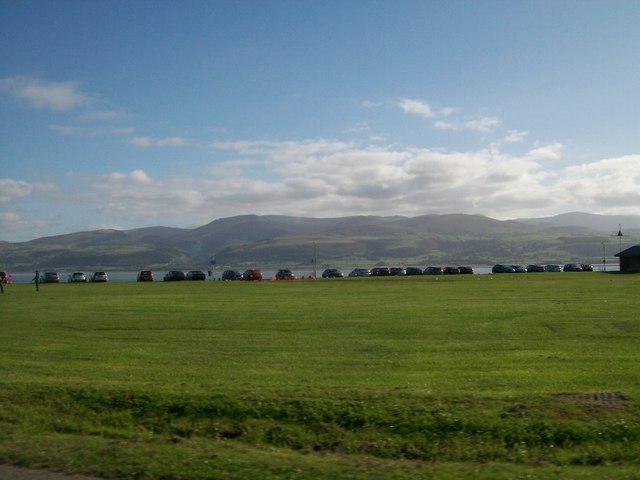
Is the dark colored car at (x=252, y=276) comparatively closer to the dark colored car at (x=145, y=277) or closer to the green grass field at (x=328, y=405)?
the dark colored car at (x=145, y=277)

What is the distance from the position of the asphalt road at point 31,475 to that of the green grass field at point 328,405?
206 mm

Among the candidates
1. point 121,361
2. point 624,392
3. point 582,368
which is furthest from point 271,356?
point 624,392

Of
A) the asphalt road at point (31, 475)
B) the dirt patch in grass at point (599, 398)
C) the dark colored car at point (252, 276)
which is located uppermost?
the dark colored car at point (252, 276)

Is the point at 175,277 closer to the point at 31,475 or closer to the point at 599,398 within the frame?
the point at 599,398

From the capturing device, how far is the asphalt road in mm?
8123

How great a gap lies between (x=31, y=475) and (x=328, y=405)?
4.58 meters

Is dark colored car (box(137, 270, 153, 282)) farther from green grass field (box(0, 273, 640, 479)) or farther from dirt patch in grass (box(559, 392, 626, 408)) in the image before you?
dirt patch in grass (box(559, 392, 626, 408))

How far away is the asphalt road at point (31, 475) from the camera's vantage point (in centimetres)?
812

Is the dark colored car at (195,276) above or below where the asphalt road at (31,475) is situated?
above

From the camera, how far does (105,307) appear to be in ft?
114

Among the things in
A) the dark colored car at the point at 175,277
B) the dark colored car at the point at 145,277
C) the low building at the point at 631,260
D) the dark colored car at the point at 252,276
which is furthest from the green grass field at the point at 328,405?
the low building at the point at 631,260

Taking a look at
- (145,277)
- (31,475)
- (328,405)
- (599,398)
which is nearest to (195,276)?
(145,277)

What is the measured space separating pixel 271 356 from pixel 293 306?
1693cm

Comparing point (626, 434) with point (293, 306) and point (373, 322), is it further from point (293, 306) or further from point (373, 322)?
point (293, 306)
